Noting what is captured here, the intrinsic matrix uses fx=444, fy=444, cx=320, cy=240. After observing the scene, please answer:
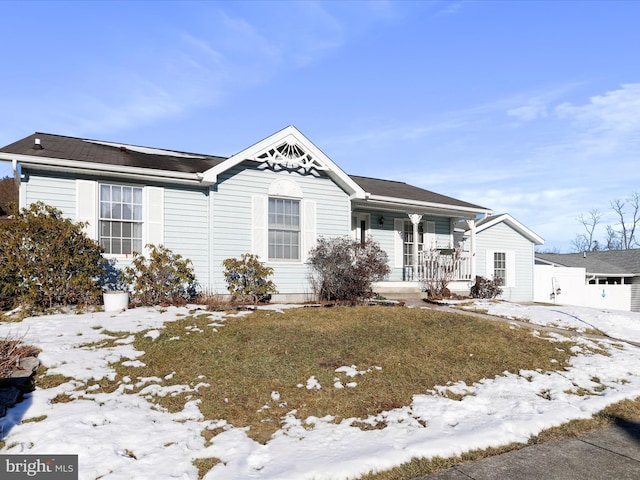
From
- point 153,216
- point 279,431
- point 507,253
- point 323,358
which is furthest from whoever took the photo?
point 507,253

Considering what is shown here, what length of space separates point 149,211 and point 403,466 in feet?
30.3

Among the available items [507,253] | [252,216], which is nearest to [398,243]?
[252,216]

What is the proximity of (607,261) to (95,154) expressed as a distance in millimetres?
33697

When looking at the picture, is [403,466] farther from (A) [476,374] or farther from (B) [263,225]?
(B) [263,225]

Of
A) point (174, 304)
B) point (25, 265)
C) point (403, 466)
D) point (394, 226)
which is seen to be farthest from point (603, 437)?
point (394, 226)

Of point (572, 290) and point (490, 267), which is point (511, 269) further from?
point (572, 290)

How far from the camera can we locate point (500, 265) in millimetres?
20062

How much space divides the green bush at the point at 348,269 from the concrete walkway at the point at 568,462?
24.3 ft

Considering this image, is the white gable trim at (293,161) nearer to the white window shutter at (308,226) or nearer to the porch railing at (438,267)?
the white window shutter at (308,226)

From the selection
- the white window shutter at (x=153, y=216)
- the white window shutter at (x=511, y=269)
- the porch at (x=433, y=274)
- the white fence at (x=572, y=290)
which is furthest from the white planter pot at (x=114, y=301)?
the white fence at (x=572, y=290)

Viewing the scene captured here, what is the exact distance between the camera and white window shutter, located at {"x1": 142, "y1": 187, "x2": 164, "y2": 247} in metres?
11.1

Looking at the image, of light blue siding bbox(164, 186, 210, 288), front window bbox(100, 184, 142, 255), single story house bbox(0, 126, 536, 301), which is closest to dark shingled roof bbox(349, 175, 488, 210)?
single story house bbox(0, 126, 536, 301)

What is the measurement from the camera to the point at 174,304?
34.7 ft

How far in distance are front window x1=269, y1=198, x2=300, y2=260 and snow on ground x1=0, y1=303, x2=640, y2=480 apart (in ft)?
20.5
